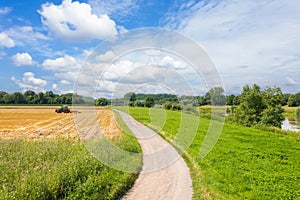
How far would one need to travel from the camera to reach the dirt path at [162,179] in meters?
9.29

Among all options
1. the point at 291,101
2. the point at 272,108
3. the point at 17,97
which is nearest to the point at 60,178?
the point at 272,108

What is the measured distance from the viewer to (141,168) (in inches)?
507

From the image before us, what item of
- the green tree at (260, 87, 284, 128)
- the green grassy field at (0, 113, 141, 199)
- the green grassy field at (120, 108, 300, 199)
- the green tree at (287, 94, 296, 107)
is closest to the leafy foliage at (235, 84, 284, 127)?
the green tree at (260, 87, 284, 128)

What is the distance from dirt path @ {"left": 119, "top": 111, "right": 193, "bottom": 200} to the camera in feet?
30.5

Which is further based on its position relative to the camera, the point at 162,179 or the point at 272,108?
the point at 272,108

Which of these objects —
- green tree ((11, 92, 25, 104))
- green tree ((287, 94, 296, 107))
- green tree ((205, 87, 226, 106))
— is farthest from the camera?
green tree ((287, 94, 296, 107))

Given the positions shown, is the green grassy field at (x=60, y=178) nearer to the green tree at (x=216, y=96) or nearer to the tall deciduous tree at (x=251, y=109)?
the green tree at (x=216, y=96)

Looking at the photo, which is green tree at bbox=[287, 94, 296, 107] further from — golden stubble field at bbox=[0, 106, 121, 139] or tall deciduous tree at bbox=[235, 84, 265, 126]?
golden stubble field at bbox=[0, 106, 121, 139]

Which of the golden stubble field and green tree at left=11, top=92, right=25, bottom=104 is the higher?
green tree at left=11, top=92, right=25, bottom=104

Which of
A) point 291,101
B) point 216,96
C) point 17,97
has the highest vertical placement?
point 291,101

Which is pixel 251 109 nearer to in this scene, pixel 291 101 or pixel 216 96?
pixel 216 96

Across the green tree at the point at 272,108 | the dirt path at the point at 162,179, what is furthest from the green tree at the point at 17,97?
the dirt path at the point at 162,179

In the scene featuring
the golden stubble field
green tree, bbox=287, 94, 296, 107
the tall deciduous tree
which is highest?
green tree, bbox=287, 94, 296, 107

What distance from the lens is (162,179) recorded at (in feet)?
36.4
